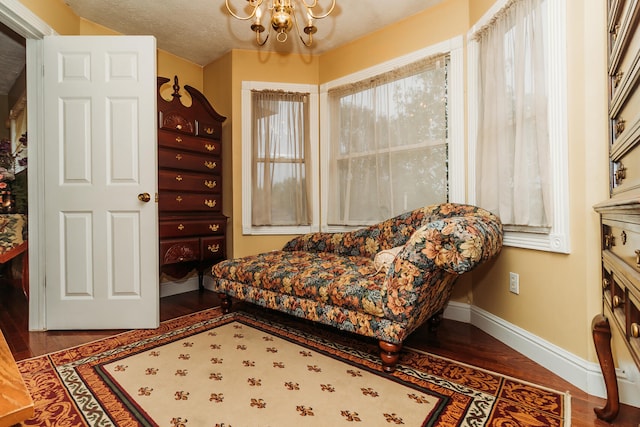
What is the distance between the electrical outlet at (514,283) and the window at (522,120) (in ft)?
0.68

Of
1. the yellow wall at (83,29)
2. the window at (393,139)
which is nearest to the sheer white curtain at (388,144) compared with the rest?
the window at (393,139)

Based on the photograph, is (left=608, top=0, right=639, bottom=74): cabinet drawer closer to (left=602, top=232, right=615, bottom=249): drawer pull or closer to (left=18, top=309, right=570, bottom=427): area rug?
(left=602, top=232, right=615, bottom=249): drawer pull

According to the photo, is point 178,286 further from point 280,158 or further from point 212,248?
point 280,158

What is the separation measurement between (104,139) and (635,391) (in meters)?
3.38

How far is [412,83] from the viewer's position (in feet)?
9.15

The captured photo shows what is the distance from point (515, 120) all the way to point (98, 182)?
114 inches

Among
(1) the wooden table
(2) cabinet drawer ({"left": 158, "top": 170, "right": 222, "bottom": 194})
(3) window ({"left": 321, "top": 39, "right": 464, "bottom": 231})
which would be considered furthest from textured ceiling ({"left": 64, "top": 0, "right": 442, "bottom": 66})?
(1) the wooden table

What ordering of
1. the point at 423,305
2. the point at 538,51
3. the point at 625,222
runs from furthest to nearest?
the point at 538,51
the point at 423,305
the point at 625,222

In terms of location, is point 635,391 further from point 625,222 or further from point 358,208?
point 358,208

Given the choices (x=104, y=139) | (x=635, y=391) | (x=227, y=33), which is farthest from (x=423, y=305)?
(x=227, y=33)

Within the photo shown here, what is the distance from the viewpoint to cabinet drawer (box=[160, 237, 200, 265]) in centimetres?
291

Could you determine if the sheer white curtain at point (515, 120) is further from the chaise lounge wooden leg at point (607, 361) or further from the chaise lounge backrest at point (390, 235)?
the chaise lounge wooden leg at point (607, 361)

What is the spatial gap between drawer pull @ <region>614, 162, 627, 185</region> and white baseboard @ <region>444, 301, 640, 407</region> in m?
0.73

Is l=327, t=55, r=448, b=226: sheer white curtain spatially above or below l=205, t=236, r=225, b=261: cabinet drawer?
above
